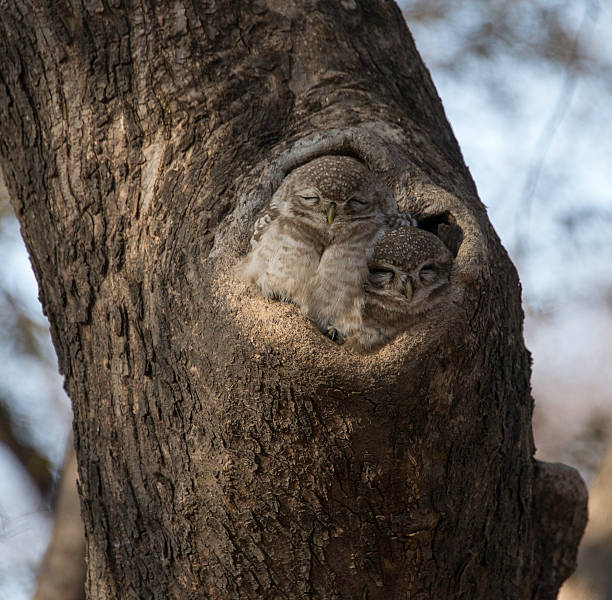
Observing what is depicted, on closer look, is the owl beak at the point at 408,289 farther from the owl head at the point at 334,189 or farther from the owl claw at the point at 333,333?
the owl head at the point at 334,189

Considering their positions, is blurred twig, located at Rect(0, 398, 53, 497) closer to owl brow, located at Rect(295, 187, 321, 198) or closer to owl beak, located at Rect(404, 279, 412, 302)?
owl brow, located at Rect(295, 187, 321, 198)

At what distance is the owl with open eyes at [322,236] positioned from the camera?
2260mm

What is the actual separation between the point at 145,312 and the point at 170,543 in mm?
707

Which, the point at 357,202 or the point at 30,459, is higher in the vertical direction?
the point at 30,459

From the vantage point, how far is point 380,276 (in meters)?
2.39

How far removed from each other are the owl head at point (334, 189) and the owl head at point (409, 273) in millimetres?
187

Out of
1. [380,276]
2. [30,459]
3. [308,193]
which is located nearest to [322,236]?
[308,193]

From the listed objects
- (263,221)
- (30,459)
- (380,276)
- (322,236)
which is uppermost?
(30,459)

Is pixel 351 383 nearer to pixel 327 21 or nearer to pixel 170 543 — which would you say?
pixel 170 543

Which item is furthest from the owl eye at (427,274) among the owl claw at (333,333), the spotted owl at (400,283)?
the owl claw at (333,333)

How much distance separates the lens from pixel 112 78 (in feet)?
8.18

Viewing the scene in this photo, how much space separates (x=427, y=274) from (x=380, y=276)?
0.75ft

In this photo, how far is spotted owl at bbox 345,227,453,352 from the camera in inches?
78.8

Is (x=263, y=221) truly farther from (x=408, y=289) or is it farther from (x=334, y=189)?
(x=408, y=289)
